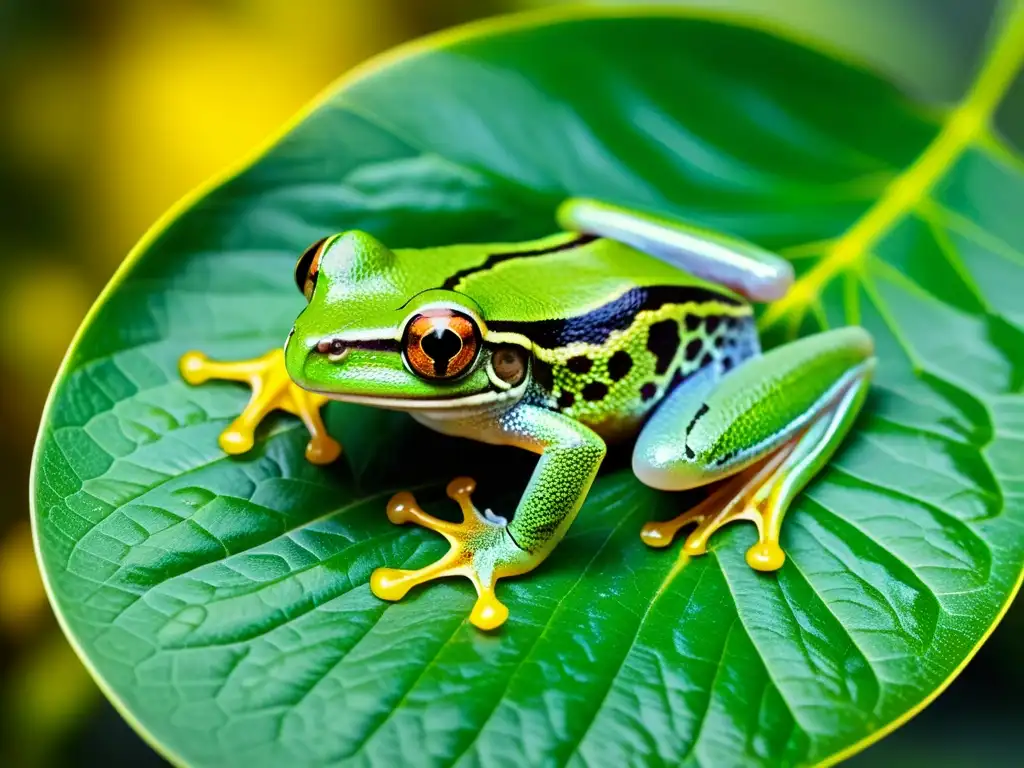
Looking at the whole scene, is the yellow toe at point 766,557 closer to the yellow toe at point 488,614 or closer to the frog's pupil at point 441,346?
the yellow toe at point 488,614

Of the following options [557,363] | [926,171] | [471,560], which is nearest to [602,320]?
[557,363]

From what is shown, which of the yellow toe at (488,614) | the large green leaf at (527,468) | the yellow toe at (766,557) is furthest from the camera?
the yellow toe at (766,557)

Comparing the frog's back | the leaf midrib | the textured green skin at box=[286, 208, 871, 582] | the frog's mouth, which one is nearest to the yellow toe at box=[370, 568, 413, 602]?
the textured green skin at box=[286, 208, 871, 582]

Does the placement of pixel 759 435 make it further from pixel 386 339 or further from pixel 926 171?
pixel 926 171

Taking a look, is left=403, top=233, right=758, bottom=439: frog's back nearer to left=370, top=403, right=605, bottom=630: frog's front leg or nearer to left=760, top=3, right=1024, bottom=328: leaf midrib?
left=370, top=403, right=605, bottom=630: frog's front leg

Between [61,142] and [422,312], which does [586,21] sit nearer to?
[422,312]

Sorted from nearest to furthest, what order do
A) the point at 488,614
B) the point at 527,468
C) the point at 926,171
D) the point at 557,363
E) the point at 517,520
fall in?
the point at 488,614 → the point at 517,520 → the point at 557,363 → the point at 527,468 → the point at 926,171

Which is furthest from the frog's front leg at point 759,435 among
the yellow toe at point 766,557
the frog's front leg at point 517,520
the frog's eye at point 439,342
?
the frog's eye at point 439,342
